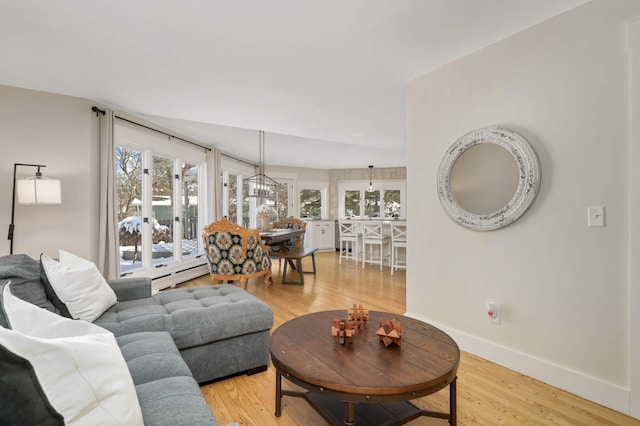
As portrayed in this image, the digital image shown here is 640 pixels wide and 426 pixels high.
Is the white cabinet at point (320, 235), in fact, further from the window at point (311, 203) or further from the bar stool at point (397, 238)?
the bar stool at point (397, 238)

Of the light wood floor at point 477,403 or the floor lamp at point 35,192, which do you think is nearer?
the light wood floor at point 477,403

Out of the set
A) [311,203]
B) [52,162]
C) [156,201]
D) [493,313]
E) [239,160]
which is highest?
[239,160]

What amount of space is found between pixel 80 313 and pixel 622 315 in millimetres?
3164

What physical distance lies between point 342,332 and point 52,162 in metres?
3.33

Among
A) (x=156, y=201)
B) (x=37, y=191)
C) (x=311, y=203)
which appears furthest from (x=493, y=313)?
(x=311, y=203)

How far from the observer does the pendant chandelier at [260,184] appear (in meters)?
5.82

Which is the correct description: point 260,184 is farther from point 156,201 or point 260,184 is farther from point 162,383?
point 162,383

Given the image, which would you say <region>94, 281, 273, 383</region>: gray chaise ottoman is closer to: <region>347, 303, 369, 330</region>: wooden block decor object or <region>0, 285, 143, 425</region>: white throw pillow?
<region>347, 303, 369, 330</region>: wooden block decor object

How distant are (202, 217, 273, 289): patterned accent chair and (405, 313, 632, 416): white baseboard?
257 cm

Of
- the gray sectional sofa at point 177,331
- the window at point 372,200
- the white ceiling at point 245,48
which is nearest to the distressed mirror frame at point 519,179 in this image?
the white ceiling at point 245,48

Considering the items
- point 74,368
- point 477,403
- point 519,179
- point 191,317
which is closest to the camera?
point 74,368

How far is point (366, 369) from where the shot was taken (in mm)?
1407

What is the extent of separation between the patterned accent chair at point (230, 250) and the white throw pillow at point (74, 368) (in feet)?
9.61

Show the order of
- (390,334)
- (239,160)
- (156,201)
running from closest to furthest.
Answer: (390,334), (156,201), (239,160)
